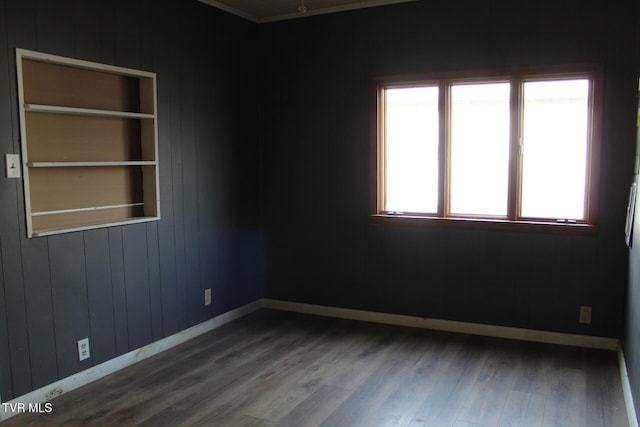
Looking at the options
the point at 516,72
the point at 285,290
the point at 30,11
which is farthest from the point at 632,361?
the point at 30,11

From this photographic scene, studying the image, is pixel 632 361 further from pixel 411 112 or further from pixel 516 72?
pixel 411 112

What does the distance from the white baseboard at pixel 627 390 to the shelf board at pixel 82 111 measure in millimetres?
3485

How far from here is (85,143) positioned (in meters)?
3.52

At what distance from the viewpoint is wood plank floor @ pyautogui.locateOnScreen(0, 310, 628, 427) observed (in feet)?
9.91

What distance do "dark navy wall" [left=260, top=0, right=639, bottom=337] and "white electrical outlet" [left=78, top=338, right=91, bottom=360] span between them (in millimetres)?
2077

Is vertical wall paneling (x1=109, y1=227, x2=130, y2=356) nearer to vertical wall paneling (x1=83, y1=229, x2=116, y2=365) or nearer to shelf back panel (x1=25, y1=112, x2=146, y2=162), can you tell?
vertical wall paneling (x1=83, y1=229, x2=116, y2=365)

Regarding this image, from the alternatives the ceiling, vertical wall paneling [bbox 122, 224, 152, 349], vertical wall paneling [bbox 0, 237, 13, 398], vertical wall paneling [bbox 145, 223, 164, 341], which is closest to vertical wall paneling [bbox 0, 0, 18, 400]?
vertical wall paneling [bbox 0, 237, 13, 398]

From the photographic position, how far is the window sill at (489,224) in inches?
158

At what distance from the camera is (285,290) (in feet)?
17.0

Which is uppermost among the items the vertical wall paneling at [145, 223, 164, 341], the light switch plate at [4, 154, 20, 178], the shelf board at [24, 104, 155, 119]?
the shelf board at [24, 104, 155, 119]

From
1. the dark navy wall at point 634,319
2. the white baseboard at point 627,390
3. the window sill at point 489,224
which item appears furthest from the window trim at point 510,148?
the white baseboard at point 627,390

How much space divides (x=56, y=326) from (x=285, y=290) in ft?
7.58

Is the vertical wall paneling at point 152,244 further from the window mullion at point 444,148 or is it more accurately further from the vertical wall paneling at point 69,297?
the window mullion at point 444,148

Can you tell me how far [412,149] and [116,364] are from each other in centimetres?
284
